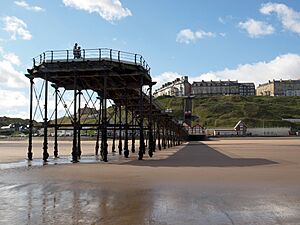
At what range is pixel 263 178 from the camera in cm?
1820

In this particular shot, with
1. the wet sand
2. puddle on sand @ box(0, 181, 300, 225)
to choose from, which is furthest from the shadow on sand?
puddle on sand @ box(0, 181, 300, 225)

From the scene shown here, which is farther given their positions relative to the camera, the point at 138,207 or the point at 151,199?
the point at 151,199

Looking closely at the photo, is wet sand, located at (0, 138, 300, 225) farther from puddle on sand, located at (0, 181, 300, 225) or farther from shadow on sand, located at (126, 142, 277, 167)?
shadow on sand, located at (126, 142, 277, 167)

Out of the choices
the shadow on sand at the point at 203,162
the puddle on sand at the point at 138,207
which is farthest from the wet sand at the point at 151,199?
the shadow on sand at the point at 203,162

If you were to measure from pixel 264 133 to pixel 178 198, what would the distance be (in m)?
155

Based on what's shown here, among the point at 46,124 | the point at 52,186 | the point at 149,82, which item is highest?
the point at 149,82

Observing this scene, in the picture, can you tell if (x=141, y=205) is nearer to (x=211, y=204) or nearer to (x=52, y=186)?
(x=211, y=204)

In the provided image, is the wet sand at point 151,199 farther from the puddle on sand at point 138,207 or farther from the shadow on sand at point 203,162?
the shadow on sand at point 203,162

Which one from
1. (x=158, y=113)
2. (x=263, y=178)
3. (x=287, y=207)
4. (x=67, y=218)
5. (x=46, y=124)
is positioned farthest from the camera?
(x=158, y=113)

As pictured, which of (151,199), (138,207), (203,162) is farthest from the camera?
(203,162)

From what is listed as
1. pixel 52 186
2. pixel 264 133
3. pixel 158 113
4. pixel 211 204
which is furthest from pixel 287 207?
pixel 264 133

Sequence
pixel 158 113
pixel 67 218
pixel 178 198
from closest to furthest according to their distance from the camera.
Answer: pixel 67 218 < pixel 178 198 < pixel 158 113

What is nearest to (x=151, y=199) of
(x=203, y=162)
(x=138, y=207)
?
(x=138, y=207)

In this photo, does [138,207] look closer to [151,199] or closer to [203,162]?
[151,199]
